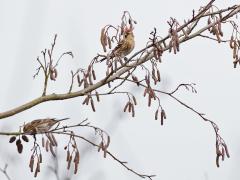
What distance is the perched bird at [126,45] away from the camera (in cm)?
353

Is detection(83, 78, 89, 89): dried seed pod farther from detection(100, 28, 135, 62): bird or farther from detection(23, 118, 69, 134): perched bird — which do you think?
detection(23, 118, 69, 134): perched bird

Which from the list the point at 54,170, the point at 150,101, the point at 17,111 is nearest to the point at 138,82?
the point at 150,101

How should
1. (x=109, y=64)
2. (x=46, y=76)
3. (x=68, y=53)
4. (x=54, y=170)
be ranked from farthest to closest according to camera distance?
(x=54, y=170) < (x=68, y=53) < (x=46, y=76) < (x=109, y=64)

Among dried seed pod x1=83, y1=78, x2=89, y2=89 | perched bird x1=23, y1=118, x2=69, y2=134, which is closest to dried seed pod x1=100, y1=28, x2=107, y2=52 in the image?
dried seed pod x1=83, y1=78, x2=89, y2=89

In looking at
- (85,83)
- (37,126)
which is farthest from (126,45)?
(37,126)

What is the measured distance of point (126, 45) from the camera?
3.64 m

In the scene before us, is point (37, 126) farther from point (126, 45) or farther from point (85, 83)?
point (126, 45)

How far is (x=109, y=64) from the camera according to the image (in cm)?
324

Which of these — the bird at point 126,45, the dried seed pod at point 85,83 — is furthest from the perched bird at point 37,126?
the bird at point 126,45

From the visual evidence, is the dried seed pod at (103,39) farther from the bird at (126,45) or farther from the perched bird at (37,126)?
the perched bird at (37,126)

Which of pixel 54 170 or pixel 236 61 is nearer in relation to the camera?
pixel 236 61

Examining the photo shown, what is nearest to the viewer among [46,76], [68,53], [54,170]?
[46,76]

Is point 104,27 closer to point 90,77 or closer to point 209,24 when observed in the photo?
point 90,77

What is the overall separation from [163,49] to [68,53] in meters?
0.78
